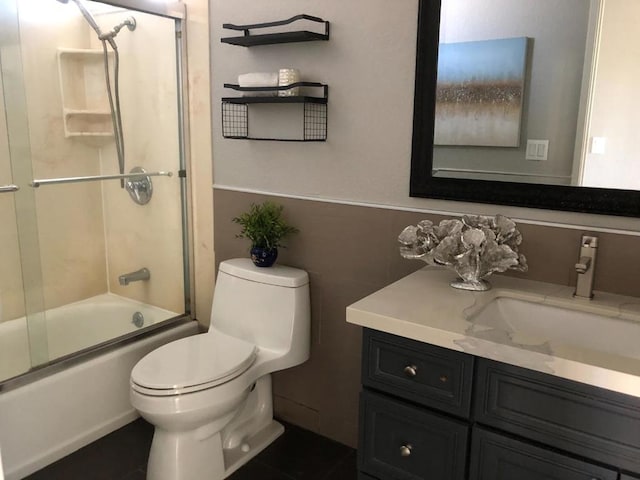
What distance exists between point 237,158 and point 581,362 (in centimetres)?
166

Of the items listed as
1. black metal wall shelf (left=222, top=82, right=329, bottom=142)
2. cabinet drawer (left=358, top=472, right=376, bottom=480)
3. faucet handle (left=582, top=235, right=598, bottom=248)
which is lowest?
cabinet drawer (left=358, top=472, right=376, bottom=480)

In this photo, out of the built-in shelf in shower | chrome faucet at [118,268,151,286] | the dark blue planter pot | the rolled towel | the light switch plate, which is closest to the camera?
the light switch plate

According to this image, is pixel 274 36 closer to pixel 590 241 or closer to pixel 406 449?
pixel 590 241

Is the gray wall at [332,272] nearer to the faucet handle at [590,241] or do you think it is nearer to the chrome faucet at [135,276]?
the faucet handle at [590,241]

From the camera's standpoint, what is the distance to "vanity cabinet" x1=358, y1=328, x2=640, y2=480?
1.19 meters

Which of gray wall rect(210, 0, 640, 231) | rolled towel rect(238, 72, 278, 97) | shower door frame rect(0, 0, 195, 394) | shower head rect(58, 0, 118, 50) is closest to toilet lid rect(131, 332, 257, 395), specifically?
shower door frame rect(0, 0, 195, 394)

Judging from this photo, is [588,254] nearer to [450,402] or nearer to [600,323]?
[600,323]

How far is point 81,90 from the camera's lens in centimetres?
268

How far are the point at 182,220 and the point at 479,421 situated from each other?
1.79m

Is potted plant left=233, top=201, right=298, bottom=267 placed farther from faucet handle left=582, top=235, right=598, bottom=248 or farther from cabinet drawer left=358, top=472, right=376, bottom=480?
faucet handle left=582, top=235, right=598, bottom=248

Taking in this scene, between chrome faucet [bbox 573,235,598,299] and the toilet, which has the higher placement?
chrome faucet [bbox 573,235,598,299]

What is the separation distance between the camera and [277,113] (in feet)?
7.33

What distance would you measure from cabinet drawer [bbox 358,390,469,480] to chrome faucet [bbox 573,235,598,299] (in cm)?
57

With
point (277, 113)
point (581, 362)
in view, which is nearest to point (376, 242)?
point (277, 113)
